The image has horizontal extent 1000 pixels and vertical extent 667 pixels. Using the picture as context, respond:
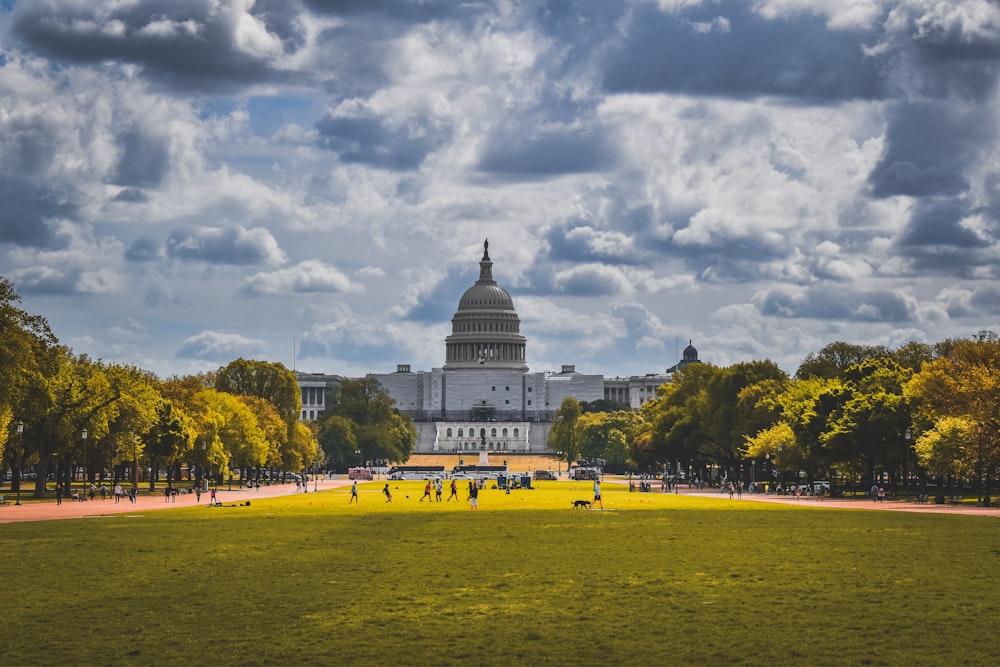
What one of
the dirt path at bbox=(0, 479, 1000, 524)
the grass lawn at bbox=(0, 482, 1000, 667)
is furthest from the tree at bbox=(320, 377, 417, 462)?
the grass lawn at bbox=(0, 482, 1000, 667)

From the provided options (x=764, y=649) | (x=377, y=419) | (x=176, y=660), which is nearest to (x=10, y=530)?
(x=176, y=660)

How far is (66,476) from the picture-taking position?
91062 mm

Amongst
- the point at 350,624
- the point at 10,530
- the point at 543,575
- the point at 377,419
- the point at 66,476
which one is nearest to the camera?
the point at 350,624

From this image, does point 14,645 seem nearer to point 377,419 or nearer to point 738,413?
Result: point 738,413

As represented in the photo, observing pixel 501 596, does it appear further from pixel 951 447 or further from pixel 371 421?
pixel 371 421

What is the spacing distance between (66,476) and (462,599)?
69244 millimetres

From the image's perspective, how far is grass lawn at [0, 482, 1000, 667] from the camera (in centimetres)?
2119

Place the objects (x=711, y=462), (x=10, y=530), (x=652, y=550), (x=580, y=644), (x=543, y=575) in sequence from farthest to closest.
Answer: (x=711, y=462) → (x=10, y=530) → (x=652, y=550) → (x=543, y=575) → (x=580, y=644)

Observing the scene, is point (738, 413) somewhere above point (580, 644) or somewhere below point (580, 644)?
above

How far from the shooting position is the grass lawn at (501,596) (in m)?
21.2

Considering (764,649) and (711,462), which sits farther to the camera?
(711,462)

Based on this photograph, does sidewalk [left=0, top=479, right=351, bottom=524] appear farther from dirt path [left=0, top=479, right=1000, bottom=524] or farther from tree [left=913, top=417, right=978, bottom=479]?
tree [left=913, top=417, right=978, bottom=479]

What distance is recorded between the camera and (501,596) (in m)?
27.3

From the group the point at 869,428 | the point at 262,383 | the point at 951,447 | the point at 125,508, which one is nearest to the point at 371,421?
the point at 262,383
